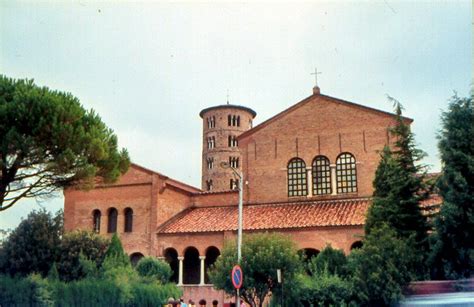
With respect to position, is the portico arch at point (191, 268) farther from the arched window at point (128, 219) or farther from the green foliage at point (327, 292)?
the green foliage at point (327, 292)

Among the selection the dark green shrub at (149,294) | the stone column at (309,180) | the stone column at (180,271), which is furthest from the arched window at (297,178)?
the dark green shrub at (149,294)

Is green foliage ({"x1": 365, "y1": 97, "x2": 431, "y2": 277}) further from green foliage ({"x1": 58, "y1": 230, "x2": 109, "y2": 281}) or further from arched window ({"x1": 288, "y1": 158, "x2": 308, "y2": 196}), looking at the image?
green foliage ({"x1": 58, "y1": 230, "x2": 109, "y2": 281})

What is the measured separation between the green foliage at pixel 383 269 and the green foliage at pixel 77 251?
55.5 ft

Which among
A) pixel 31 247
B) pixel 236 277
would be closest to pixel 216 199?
pixel 31 247

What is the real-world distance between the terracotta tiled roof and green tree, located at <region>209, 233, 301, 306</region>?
8892mm

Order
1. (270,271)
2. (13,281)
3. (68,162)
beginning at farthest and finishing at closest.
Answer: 1. (13,281)
2. (68,162)
3. (270,271)

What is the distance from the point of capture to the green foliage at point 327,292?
24.2 metres

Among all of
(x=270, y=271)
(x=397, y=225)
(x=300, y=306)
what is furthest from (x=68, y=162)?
(x=397, y=225)

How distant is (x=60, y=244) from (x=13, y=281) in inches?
280

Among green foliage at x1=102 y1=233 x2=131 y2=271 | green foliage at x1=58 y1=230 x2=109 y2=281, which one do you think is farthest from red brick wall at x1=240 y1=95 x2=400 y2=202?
green foliage at x1=58 y1=230 x2=109 y2=281

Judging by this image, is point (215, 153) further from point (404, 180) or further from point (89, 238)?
point (404, 180)

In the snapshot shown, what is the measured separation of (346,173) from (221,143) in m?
29.9

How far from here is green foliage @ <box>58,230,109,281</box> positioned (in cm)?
3331

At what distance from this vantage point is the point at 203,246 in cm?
3544
